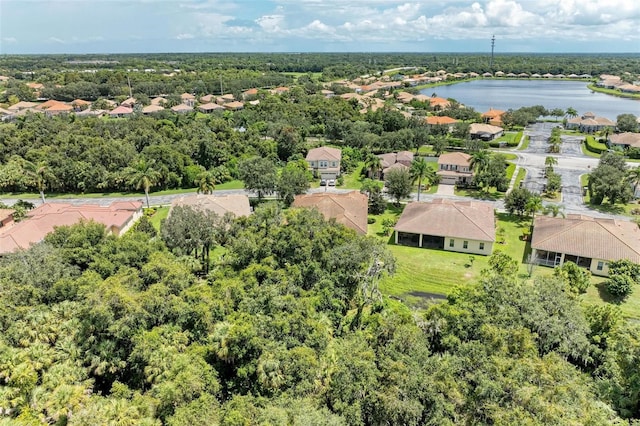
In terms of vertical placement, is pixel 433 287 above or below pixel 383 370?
below

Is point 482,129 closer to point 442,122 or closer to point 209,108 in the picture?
point 442,122

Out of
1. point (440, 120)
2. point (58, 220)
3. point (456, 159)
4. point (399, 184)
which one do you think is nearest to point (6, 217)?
point (58, 220)

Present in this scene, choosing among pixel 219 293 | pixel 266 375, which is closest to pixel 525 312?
pixel 266 375

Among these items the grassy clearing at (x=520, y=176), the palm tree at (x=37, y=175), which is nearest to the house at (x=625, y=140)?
the grassy clearing at (x=520, y=176)

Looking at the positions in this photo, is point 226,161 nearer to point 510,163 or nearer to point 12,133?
point 12,133

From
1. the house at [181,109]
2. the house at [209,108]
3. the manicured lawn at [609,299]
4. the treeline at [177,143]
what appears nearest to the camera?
the manicured lawn at [609,299]

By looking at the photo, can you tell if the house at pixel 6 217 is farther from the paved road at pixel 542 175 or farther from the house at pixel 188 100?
the house at pixel 188 100
